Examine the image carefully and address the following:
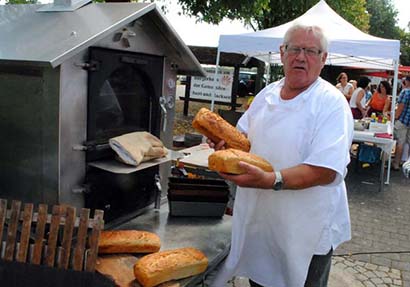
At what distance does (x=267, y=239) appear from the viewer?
7.07 feet

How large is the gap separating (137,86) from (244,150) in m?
1.19

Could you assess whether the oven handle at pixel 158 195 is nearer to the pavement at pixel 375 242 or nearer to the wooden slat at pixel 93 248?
the pavement at pixel 375 242

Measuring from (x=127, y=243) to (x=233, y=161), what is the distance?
913mm

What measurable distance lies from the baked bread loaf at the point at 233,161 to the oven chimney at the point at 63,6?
1641 millimetres

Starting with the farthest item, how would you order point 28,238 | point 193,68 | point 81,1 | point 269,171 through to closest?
point 193,68
point 81,1
point 28,238
point 269,171

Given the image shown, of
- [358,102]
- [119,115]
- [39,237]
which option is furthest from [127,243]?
[358,102]

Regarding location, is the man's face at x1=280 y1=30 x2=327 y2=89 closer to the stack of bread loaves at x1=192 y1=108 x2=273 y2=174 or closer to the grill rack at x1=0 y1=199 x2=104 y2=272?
the stack of bread loaves at x1=192 y1=108 x2=273 y2=174

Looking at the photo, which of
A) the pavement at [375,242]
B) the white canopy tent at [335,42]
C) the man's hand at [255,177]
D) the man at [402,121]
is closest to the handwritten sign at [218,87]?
the white canopy tent at [335,42]

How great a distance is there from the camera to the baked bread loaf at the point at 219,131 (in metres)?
2.18

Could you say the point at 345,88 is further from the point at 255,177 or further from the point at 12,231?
the point at 12,231

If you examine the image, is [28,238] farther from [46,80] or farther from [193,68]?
[193,68]

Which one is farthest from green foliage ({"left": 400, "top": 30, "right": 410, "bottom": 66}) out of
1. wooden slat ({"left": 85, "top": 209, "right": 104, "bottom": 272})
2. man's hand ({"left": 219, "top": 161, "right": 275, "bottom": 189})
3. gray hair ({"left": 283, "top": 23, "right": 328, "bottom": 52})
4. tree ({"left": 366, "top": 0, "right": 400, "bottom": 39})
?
wooden slat ({"left": 85, "top": 209, "right": 104, "bottom": 272})

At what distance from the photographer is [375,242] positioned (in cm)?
480

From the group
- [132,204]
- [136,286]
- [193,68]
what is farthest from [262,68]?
[136,286]
